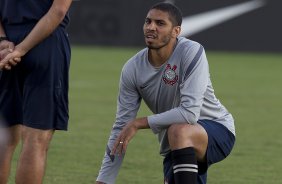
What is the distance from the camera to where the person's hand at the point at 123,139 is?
5816 mm

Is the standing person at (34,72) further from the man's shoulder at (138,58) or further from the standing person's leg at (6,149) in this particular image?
the man's shoulder at (138,58)

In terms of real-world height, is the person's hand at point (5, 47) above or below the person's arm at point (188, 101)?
above

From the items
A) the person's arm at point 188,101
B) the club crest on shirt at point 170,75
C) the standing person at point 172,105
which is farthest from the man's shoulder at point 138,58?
the person's arm at point 188,101

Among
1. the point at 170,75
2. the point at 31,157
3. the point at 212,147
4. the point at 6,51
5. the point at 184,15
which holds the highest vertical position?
the point at 6,51

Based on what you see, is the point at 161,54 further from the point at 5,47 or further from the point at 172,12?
the point at 5,47

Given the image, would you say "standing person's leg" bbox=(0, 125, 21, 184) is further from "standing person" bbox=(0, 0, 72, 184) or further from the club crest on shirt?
the club crest on shirt

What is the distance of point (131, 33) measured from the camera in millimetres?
22031

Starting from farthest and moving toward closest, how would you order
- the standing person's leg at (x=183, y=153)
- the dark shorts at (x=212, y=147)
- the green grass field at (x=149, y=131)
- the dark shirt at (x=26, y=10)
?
the green grass field at (x=149, y=131), the dark shorts at (x=212, y=147), the standing person's leg at (x=183, y=153), the dark shirt at (x=26, y=10)

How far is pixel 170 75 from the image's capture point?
6156 millimetres

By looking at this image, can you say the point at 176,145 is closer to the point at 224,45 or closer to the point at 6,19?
the point at 6,19

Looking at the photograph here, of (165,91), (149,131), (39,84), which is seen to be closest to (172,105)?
(165,91)

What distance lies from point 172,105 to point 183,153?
0.47 m

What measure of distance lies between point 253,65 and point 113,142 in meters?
14.0

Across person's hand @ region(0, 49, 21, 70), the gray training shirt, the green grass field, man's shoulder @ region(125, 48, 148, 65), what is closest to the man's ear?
the gray training shirt
